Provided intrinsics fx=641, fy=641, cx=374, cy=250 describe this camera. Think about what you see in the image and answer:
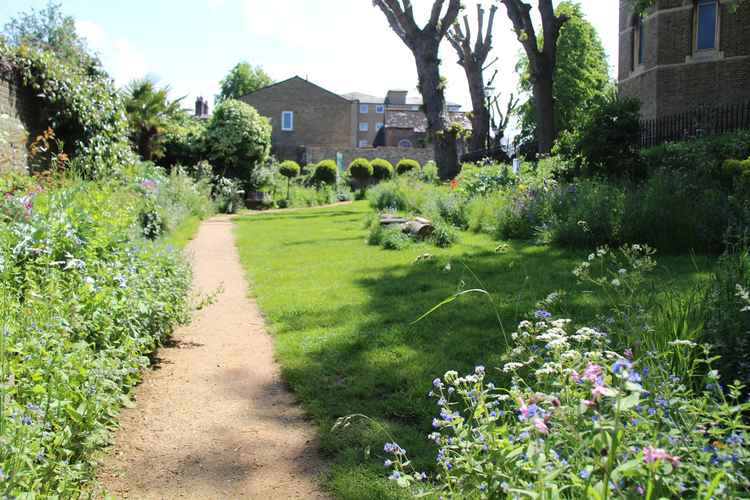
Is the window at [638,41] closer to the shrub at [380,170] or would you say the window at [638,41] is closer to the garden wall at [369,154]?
the shrub at [380,170]

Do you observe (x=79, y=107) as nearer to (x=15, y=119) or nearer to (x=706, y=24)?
(x=15, y=119)

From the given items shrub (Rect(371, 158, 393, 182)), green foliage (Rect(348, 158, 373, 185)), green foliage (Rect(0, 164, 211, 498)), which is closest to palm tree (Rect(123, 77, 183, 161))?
green foliage (Rect(348, 158, 373, 185))

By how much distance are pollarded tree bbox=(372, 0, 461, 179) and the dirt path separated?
17.1m

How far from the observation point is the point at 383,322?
598 cm

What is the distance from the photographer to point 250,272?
9.21 meters

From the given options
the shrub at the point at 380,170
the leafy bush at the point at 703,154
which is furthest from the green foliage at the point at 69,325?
the shrub at the point at 380,170

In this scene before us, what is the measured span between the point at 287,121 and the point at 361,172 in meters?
21.4

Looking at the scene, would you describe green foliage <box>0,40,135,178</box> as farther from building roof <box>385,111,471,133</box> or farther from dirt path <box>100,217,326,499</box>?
building roof <box>385,111,471,133</box>

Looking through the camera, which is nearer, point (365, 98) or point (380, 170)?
point (380, 170)

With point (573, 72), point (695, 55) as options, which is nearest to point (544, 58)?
point (695, 55)

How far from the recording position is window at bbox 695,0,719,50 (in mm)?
20828

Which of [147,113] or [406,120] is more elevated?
[406,120]

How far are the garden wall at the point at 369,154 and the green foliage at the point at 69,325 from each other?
3448 cm

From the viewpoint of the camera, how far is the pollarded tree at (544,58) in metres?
19.1
